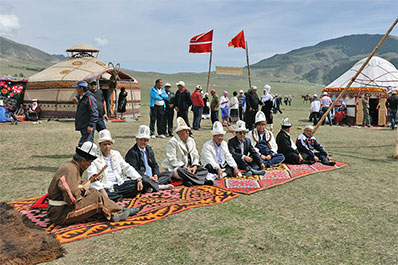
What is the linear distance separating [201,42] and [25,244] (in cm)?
1051

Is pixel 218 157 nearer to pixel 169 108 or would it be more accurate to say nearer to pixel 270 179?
pixel 270 179

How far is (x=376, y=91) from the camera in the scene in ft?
→ 49.5

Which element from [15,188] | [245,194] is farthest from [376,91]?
[15,188]

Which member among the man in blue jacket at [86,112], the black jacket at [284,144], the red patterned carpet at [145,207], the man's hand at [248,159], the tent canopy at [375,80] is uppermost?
the tent canopy at [375,80]

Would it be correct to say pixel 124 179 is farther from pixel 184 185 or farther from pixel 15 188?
pixel 15 188

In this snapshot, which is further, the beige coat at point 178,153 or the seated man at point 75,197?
the beige coat at point 178,153

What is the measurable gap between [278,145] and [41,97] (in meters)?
13.2

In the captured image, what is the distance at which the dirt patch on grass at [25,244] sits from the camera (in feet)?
8.71

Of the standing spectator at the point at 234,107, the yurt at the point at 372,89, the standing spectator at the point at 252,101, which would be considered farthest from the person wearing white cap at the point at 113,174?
the yurt at the point at 372,89

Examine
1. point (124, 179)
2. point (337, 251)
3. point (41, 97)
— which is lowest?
point (337, 251)

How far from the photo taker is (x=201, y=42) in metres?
12.3

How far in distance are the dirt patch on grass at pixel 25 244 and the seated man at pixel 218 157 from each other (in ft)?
9.56

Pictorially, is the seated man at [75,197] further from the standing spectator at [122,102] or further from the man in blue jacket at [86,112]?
the standing spectator at [122,102]

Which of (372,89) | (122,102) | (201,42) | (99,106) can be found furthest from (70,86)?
(372,89)
